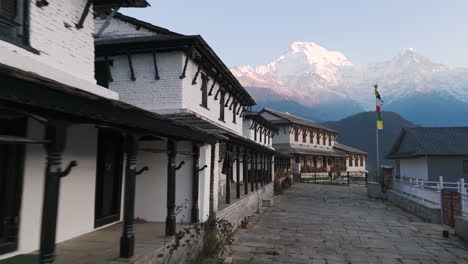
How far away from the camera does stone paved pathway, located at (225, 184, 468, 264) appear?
784 centimetres

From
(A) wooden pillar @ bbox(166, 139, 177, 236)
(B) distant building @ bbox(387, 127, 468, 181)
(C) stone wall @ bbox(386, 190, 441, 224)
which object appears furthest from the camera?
(B) distant building @ bbox(387, 127, 468, 181)

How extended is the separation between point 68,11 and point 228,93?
1224 cm

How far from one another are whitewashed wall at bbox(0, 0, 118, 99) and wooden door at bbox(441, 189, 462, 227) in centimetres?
1225

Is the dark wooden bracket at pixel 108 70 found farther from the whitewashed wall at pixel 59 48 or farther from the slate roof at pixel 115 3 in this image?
the whitewashed wall at pixel 59 48

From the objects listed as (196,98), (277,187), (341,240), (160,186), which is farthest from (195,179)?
(277,187)

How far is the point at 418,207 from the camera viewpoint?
14.7 meters

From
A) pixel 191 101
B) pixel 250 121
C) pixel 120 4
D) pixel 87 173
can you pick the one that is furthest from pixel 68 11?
pixel 250 121

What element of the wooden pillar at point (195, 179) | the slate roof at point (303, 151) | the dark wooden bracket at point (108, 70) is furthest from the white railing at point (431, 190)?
the slate roof at point (303, 151)

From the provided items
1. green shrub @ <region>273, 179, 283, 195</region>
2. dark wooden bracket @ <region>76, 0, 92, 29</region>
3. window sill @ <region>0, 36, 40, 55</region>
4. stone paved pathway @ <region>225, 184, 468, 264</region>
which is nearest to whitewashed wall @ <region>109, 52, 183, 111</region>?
dark wooden bracket @ <region>76, 0, 92, 29</region>

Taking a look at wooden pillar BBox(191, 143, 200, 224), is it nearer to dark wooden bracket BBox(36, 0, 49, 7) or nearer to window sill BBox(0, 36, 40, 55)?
window sill BBox(0, 36, 40, 55)

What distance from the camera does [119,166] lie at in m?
7.84

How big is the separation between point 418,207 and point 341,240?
736 cm

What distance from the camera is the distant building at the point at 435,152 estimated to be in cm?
2294

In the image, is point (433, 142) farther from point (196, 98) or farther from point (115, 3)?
point (115, 3)
